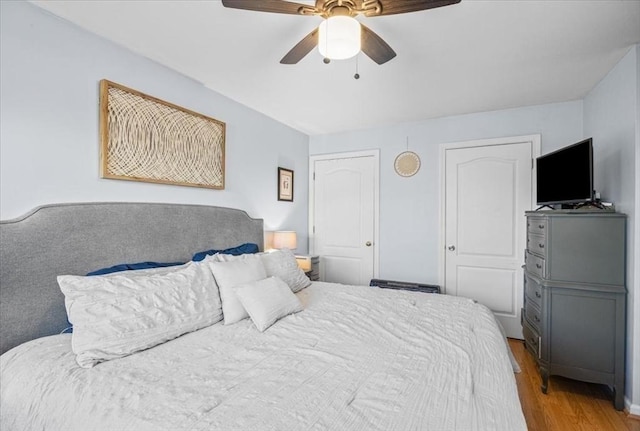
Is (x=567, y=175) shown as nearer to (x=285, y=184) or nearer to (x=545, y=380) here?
(x=545, y=380)

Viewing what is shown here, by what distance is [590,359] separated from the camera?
235cm

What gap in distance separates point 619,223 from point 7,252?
12.2 feet

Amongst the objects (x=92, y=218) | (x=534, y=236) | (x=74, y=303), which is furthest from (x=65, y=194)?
(x=534, y=236)

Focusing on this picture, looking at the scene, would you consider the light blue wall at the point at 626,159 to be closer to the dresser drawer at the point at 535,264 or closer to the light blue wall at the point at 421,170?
the dresser drawer at the point at 535,264

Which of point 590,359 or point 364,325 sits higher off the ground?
point 364,325

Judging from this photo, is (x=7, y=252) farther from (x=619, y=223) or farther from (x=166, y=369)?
(x=619, y=223)

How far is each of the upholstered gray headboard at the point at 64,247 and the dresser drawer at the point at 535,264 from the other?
107 inches

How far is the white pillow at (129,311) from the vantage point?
54.7 inches

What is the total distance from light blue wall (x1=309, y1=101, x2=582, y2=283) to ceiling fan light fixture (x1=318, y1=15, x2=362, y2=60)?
2.57 m

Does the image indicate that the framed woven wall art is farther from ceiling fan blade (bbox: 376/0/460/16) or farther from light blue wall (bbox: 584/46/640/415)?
light blue wall (bbox: 584/46/640/415)

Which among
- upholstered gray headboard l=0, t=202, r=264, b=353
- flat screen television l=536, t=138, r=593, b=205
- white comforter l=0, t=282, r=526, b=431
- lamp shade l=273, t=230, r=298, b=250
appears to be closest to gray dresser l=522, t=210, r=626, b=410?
flat screen television l=536, t=138, r=593, b=205

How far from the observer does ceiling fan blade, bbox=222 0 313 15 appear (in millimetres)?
1439

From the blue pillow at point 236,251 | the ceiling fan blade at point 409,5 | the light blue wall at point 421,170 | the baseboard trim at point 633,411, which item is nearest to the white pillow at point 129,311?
the blue pillow at point 236,251

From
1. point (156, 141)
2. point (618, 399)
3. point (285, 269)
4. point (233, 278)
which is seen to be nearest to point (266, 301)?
point (233, 278)
